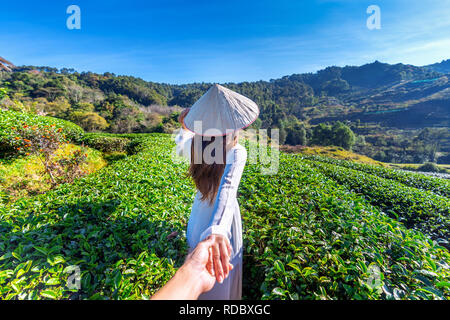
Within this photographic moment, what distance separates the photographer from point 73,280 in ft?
4.17

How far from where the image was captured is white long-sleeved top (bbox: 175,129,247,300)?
95cm

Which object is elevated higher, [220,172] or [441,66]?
[441,66]

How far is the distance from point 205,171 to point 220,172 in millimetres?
116

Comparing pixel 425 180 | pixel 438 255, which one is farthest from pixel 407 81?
pixel 438 255

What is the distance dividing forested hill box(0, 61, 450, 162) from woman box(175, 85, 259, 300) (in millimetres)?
9816

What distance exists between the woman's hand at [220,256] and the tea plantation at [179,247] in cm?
68

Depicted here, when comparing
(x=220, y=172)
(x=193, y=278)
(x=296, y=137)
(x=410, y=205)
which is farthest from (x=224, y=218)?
(x=296, y=137)

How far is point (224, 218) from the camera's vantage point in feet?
3.15

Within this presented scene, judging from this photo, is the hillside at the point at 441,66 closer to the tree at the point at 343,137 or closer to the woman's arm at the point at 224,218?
the tree at the point at 343,137

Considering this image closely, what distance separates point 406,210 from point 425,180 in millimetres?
4152

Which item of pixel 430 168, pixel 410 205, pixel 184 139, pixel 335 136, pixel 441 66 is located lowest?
pixel 430 168

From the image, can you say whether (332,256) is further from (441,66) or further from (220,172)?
(441,66)

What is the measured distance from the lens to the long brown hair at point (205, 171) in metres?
1.29

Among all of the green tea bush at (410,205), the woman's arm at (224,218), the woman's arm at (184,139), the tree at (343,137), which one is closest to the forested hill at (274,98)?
the tree at (343,137)
